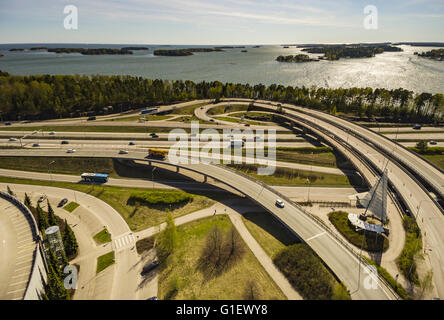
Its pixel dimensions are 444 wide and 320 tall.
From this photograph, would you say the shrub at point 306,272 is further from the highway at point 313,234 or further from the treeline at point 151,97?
the treeline at point 151,97

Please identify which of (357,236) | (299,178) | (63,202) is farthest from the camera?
(299,178)

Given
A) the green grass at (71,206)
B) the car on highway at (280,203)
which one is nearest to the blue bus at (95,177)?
the green grass at (71,206)

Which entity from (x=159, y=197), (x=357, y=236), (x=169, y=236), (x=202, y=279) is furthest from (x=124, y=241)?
(x=357, y=236)

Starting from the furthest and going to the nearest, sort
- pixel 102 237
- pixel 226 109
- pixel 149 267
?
pixel 226 109, pixel 102 237, pixel 149 267

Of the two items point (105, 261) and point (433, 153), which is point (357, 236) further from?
point (433, 153)
